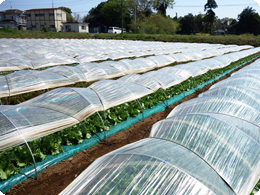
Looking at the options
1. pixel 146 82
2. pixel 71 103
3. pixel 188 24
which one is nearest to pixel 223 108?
pixel 146 82

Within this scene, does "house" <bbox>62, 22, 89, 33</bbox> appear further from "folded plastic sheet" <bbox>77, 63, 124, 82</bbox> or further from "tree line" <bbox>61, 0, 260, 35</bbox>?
"folded plastic sheet" <bbox>77, 63, 124, 82</bbox>

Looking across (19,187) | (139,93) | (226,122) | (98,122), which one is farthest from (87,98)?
(226,122)

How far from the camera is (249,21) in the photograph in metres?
65.6

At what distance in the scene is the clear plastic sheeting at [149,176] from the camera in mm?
3215

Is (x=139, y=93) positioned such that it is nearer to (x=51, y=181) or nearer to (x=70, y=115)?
(x=70, y=115)

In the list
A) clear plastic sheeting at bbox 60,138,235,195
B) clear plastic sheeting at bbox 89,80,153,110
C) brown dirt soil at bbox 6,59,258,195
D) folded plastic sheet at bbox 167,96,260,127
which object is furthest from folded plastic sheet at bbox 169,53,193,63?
clear plastic sheeting at bbox 60,138,235,195

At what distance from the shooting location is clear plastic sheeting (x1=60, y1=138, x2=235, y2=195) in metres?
3.21

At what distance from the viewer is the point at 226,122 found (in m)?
5.05

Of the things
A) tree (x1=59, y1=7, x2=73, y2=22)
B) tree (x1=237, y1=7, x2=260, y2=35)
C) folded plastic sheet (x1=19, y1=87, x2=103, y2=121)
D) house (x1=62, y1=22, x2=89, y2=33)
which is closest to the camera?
folded plastic sheet (x1=19, y1=87, x2=103, y2=121)

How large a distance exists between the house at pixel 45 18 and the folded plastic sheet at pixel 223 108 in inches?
3309

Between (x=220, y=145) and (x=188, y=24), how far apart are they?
80.2 m

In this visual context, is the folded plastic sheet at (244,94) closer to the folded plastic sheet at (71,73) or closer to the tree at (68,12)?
the folded plastic sheet at (71,73)

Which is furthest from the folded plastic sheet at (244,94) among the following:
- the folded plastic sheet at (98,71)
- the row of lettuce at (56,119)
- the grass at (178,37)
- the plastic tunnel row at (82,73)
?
the grass at (178,37)

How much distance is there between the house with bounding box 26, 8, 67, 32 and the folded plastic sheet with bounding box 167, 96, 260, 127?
276ft
